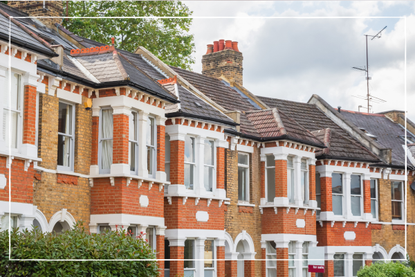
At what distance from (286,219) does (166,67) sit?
7.53 metres

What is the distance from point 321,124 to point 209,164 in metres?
11.0

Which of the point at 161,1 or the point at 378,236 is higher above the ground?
the point at 161,1

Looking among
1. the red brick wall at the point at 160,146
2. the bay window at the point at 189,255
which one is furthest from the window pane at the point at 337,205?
the red brick wall at the point at 160,146

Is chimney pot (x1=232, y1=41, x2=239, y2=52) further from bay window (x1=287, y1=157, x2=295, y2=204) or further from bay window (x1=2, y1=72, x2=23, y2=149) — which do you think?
bay window (x1=2, y1=72, x2=23, y2=149)

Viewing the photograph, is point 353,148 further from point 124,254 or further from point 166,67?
point 124,254

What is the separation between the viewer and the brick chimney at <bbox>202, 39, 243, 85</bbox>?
30.9 meters

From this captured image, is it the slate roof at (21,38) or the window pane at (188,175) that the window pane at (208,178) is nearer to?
the window pane at (188,175)

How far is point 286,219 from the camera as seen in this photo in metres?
24.3

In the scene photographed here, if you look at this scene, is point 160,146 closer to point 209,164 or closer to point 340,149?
point 209,164

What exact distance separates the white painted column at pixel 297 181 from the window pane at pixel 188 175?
5.42 m

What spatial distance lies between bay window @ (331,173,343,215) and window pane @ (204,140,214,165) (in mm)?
7977

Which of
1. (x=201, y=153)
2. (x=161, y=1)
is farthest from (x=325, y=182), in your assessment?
(x=161, y=1)

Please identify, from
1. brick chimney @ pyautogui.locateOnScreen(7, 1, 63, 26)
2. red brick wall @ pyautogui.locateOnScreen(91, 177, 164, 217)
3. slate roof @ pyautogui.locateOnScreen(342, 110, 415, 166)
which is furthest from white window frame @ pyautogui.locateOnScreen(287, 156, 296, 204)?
brick chimney @ pyautogui.locateOnScreen(7, 1, 63, 26)

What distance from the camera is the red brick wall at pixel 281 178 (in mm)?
24203
